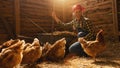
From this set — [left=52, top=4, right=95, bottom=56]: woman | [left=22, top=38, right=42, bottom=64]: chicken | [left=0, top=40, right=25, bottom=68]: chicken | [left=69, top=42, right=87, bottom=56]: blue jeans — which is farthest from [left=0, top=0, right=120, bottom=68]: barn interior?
[left=0, top=40, right=25, bottom=68]: chicken

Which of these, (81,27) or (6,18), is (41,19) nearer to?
(6,18)

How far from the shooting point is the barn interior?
6.91 metres

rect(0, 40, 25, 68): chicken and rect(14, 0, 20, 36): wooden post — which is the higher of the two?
rect(14, 0, 20, 36): wooden post

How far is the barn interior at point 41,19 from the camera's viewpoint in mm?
6906

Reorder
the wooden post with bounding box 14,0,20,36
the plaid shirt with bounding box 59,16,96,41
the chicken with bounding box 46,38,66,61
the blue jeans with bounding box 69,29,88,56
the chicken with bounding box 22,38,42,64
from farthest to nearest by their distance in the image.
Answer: the wooden post with bounding box 14,0,20,36
the blue jeans with bounding box 69,29,88,56
the plaid shirt with bounding box 59,16,96,41
the chicken with bounding box 46,38,66,61
the chicken with bounding box 22,38,42,64

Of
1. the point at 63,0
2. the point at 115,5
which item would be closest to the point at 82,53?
the point at 115,5

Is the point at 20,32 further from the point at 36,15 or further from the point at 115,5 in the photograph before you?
the point at 115,5

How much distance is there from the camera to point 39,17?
8477mm

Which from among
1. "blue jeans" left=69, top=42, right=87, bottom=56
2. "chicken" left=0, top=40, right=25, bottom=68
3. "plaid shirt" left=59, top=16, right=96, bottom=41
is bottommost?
"blue jeans" left=69, top=42, right=87, bottom=56

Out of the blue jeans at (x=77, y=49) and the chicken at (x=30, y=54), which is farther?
the blue jeans at (x=77, y=49)

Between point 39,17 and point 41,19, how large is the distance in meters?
0.14

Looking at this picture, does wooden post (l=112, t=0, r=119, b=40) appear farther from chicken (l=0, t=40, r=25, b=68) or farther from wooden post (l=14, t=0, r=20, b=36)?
chicken (l=0, t=40, r=25, b=68)

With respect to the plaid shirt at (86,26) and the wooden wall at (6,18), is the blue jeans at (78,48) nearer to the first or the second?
the plaid shirt at (86,26)

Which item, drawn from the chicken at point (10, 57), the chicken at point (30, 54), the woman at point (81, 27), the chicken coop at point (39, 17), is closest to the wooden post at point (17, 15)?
the chicken coop at point (39, 17)
